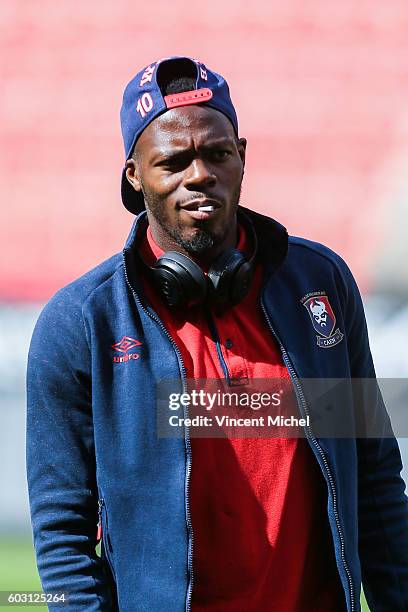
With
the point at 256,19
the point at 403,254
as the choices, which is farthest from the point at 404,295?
the point at 256,19

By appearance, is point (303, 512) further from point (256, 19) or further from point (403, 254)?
point (256, 19)

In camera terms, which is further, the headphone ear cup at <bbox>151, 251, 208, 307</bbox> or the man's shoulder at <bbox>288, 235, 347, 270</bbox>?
the man's shoulder at <bbox>288, 235, 347, 270</bbox>

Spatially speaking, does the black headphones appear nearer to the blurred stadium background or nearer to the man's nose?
the man's nose

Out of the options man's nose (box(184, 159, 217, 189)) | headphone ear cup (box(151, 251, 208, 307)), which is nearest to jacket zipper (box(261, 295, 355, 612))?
headphone ear cup (box(151, 251, 208, 307))

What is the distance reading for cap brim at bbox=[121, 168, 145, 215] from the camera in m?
1.75

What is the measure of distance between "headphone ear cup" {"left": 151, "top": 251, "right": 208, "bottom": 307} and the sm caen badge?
18 centimetres

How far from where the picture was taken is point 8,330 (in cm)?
399

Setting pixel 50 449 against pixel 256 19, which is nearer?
pixel 50 449

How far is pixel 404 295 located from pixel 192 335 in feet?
8.36

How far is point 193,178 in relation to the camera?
5.15ft

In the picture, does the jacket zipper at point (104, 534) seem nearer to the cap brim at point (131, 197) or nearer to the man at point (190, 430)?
the man at point (190, 430)

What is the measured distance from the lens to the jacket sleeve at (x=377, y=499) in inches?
64.6

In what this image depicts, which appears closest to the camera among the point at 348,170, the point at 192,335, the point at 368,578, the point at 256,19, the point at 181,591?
the point at 181,591

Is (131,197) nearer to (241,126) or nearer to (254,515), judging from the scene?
(254,515)
